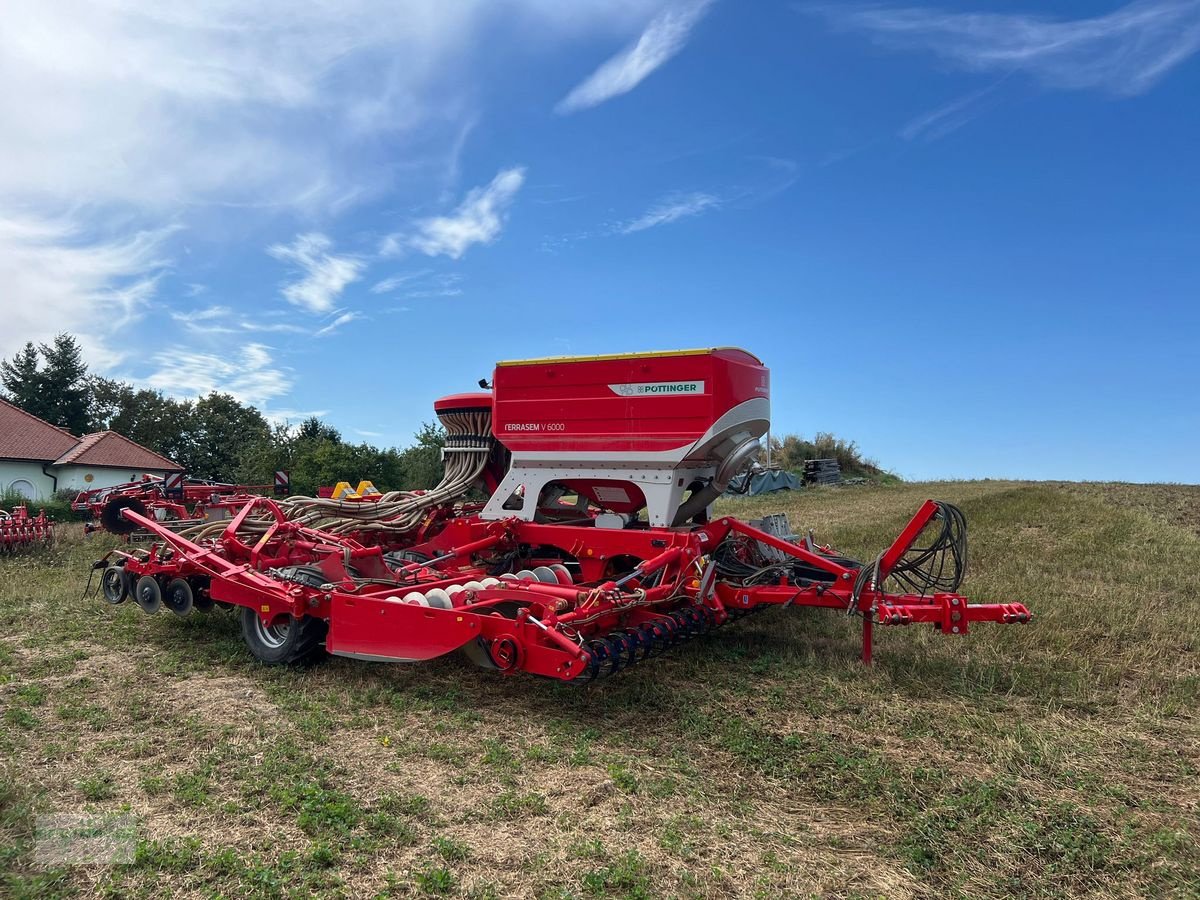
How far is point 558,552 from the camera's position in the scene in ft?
21.0

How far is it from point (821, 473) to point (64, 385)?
39.3m

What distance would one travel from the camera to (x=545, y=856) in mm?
3068

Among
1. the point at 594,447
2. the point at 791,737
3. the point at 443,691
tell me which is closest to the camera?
the point at 791,737

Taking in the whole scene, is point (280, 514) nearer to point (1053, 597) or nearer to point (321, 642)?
point (321, 642)

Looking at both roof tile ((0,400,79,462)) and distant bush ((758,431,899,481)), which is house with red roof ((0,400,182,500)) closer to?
roof tile ((0,400,79,462))

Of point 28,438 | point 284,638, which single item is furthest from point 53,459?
point 284,638

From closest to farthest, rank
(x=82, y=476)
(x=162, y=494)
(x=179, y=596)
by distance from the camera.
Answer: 1. (x=179, y=596)
2. (x=162, y=494)
3. (x=82, y=476)

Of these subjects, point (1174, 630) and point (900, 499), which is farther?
point (900, 499)

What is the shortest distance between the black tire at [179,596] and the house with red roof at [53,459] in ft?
81.6

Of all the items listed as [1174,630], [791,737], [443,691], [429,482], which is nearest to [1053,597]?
[1174,630]

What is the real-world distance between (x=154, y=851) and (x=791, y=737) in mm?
2961

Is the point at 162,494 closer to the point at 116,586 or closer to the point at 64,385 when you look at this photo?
the point at 116,586

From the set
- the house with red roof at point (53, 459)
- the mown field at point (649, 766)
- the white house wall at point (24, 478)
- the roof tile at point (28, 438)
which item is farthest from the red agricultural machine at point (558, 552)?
the roof tile at point (28, 438)

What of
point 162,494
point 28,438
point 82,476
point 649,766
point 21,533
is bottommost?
point 649,766
